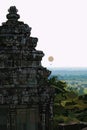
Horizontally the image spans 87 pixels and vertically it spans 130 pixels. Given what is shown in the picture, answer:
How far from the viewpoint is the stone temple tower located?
1717 centimetres

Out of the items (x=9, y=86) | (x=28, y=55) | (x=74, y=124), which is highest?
(x=28, y=55)

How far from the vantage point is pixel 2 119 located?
17.2 meters

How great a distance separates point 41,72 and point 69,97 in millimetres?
33819

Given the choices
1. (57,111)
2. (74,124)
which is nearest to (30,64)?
(74,124)

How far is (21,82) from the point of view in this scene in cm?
1734

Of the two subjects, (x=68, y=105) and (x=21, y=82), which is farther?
(x=68, y=105)

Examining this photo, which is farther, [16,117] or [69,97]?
[69,97]

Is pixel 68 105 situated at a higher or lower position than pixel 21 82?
lower

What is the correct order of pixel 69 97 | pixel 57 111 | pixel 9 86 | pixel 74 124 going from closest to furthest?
pixel 9 86, pixel 74 124, pixel 57 111, pixel 69 97

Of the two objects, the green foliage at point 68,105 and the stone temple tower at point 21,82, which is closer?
the stone temple tower at point 21,82

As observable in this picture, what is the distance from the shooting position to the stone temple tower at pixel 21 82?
1717 cm

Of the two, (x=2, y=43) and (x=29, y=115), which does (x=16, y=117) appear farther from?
(x=2, y=43)

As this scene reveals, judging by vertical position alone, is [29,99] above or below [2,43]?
below

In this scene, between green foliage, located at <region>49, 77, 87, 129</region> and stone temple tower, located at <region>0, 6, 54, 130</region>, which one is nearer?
stone temple tower, located at <region>0, 6, 54, 130</region>
